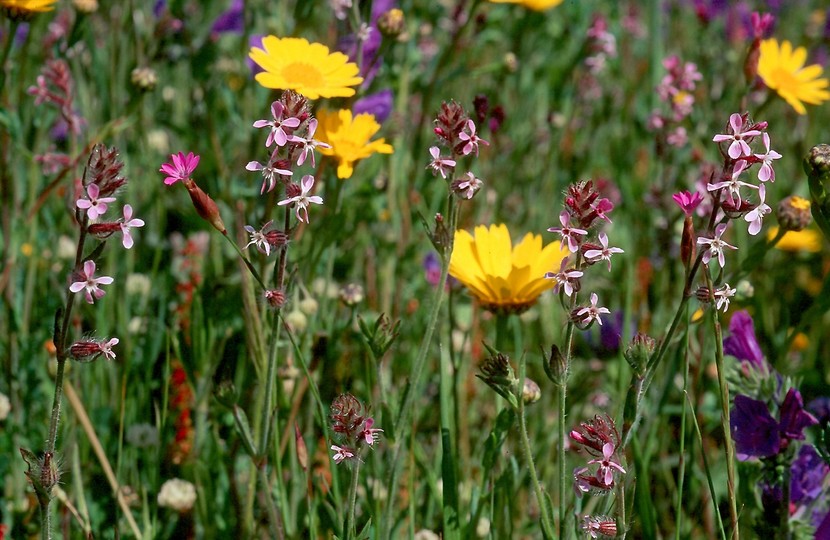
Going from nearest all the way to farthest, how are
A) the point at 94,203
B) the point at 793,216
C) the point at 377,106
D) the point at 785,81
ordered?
1. the point at 94,203
2. the point at 793,216
3. the point at 785,81
4. the point at 377,106

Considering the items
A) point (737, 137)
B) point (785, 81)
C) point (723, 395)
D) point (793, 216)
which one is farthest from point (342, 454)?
point (785, 81)

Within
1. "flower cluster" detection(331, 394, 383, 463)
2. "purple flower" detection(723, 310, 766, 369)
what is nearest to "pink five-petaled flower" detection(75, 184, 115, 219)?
"flower cluster" detection(331, 394, 383, 463)

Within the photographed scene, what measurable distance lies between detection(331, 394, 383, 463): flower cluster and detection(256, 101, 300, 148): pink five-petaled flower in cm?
26

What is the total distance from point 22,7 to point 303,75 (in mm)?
469

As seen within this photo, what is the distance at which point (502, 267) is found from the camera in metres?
1.25

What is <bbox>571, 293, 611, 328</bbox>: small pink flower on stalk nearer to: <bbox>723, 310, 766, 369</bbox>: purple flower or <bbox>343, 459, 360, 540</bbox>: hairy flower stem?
<bbox>343, 459, 360, 540</bbox>: hairy flower stem

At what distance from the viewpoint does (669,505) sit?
1575 millimetres

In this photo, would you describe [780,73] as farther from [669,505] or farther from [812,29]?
[812,29]

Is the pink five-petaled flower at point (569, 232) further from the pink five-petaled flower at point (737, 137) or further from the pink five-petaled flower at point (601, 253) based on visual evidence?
the pink five-petaled flower at point (737, 137)

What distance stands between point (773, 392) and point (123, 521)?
96 centimetres

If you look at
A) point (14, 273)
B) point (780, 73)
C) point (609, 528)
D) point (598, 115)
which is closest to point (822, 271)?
point (598, 115)

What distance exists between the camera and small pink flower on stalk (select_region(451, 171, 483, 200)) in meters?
0.94

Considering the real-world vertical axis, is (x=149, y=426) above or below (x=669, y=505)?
above

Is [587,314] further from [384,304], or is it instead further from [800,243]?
[800,243]
